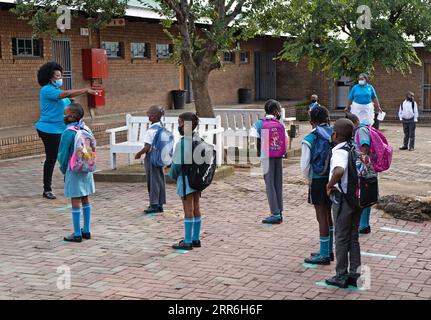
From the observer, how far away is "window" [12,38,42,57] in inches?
727

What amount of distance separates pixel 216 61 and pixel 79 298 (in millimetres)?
8793

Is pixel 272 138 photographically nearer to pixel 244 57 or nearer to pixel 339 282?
pixel 339 282

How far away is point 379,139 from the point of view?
26.4 ft

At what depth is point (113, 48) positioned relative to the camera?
22.5 meters

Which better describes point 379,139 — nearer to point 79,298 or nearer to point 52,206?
point 79,298

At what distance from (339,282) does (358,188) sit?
2.83 feet

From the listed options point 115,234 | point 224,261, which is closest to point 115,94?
point 115,234

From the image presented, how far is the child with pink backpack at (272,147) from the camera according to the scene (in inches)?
358

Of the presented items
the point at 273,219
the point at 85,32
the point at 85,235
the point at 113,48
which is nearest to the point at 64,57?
the point at 85,32

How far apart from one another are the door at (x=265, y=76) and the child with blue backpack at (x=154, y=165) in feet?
75.9

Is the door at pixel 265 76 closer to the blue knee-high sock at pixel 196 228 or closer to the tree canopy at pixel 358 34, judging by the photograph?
the tree canopy at pixel 358 34

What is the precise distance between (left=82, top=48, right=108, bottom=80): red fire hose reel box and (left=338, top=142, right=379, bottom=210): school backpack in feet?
49.3
